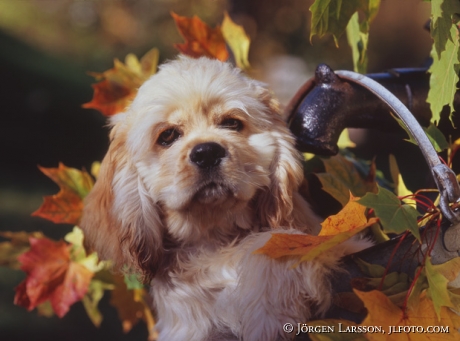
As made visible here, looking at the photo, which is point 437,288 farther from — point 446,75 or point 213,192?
point 213,192

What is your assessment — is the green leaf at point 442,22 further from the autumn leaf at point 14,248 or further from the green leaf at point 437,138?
the autumn leaf at point 14,248

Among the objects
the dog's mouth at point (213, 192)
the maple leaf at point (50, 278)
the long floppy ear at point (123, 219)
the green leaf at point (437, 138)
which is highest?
the green leaf at point (437, 138)

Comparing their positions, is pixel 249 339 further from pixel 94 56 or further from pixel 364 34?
pixel 94 56

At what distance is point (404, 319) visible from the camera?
0.91 m

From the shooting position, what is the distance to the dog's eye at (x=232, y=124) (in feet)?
4.31

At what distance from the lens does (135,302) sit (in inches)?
68.1

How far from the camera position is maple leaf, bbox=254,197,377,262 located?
958mm

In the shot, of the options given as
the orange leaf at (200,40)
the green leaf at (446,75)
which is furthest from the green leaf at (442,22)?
the orange leaf at (200,40)

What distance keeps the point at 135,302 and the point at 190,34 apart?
85 cm

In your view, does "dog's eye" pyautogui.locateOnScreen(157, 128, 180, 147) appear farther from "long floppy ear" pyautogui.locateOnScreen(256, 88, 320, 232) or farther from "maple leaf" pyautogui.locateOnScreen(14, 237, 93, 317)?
"maple leaf" pyautogui.locateOnScreen(14, 237, 93, 317)

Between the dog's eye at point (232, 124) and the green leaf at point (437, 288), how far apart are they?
1.92 ft

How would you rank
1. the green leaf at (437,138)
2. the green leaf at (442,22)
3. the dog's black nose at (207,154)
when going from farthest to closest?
the dog's black nose at (207,154), the green leaf at (437,138), the green leaf at (442,22)

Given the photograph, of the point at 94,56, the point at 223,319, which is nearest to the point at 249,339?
the point at 223,319

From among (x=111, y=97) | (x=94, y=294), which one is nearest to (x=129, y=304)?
(x=94, y=294)
